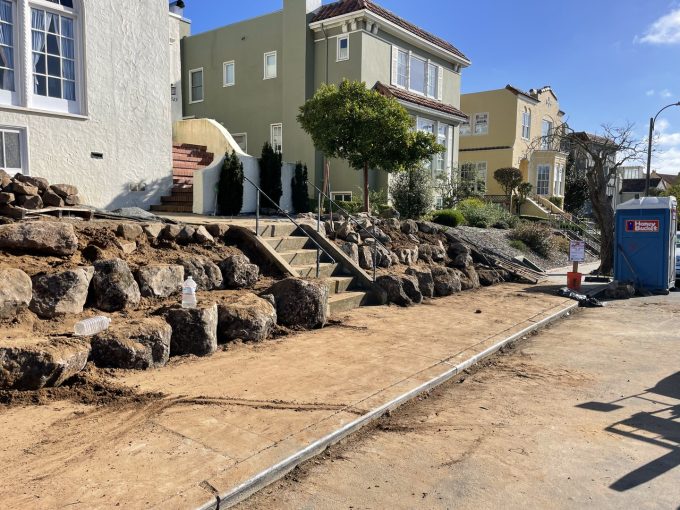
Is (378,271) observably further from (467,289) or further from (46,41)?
(46,41)

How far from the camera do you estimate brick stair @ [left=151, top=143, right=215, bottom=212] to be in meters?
13.0

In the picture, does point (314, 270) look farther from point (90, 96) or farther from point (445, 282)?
point (90, 96)

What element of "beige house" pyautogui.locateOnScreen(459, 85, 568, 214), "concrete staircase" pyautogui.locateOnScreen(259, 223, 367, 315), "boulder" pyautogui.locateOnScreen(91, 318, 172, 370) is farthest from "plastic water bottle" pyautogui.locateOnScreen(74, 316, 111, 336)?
"beige house" pyautogui.locateOnScreen(459, 85, 568, 214)

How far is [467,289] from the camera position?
11.8 metres

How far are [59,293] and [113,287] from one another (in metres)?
0.61

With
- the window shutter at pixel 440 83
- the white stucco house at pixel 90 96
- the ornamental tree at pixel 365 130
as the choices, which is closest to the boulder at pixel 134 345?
the white stucco house at pixel 90 96

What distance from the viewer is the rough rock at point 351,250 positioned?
10.6 metres

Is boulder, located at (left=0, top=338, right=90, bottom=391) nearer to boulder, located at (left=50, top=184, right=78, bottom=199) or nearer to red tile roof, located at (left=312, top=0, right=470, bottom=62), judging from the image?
boulder, located at (left=50, top=184, right=78, bottom=199)

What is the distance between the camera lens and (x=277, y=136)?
22.4m

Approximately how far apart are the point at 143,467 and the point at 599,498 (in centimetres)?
295

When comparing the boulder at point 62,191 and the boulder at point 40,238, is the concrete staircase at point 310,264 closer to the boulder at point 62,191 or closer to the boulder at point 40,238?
the boulder at point 62,191

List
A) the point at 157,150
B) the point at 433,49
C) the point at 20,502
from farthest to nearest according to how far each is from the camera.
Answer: the point at 433,49
the point at 157,150
the point at 20,502

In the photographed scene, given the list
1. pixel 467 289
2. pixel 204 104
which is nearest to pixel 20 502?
pixel 467 289

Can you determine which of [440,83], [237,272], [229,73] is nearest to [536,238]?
[440,83]
